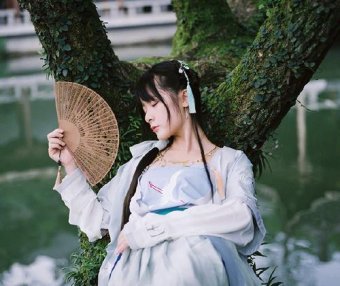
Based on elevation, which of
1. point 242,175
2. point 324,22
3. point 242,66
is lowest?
point 242,175

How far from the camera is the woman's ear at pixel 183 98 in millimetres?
1729

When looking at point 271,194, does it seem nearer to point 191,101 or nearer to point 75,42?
point 75,42

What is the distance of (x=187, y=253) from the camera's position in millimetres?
1528

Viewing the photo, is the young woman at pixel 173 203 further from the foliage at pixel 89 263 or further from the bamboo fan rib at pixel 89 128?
the foliage at pixel 89 263

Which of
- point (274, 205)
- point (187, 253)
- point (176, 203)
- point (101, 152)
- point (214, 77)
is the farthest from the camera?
point (274, 205)

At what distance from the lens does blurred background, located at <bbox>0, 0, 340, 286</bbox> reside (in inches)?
142

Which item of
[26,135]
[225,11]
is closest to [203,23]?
[225,11]

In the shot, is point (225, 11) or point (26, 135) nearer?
point (225, 11)

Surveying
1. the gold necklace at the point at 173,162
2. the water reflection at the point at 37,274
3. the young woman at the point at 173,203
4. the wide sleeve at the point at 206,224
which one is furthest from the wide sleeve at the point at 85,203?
the water reflection at the point at 37,274

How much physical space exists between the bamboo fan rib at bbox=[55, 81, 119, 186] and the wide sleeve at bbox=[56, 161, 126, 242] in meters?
0.05

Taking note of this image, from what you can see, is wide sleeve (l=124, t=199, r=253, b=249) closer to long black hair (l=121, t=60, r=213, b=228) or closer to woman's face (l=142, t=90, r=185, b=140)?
long black hair (l=121, t=60, r=213, b=228)

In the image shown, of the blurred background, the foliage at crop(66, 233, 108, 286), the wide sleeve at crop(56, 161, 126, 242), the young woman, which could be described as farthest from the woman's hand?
the blurred background

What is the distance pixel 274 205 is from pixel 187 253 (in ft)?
10.4

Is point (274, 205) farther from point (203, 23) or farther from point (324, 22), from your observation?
point (324, 22)
